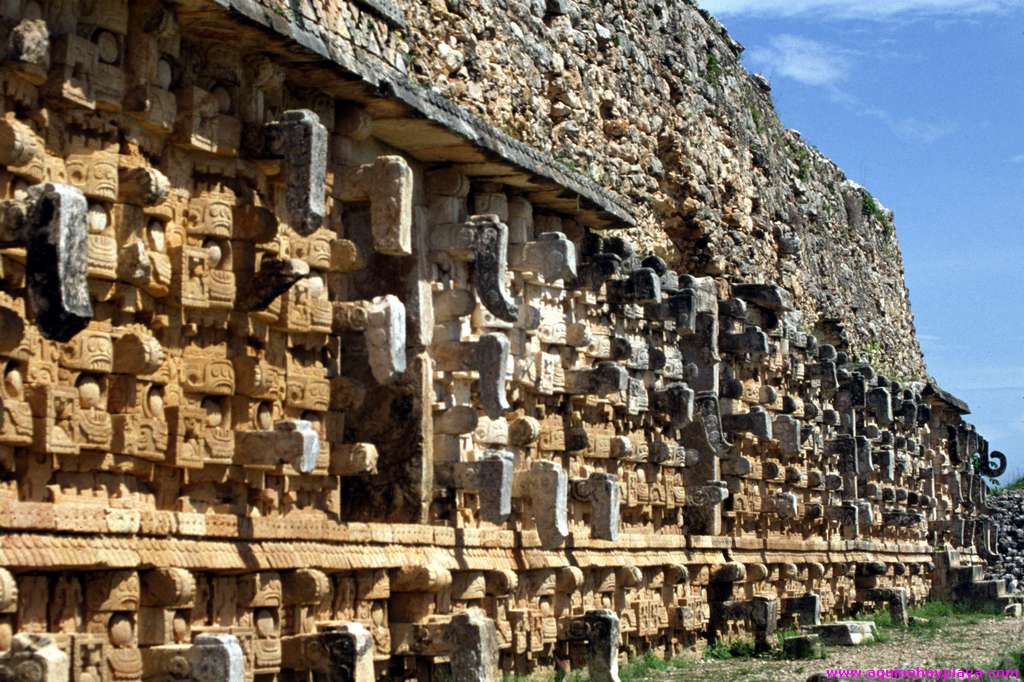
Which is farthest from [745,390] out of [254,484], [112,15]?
[112,15]

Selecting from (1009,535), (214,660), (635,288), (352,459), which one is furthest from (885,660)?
(1009,535)

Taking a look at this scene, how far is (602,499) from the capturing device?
37.5 feet

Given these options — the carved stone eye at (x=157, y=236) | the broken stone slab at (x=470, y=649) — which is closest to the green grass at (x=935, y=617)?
the broken stone slab at (x=470, y=649)

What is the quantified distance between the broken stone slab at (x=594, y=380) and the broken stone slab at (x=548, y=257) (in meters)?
0.87

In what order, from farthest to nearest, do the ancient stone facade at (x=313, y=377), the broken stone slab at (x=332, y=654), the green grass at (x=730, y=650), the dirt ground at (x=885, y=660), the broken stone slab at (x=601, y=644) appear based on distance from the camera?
1. the green grass at (x=730, y=650)
2. the dirt ground at (x=885, y=660)
3. the broken stone slab at (x=601, y=644)
4. the broken stone slab at (x=332, y=654)
5. the ancient stone facade at (x=313, y=377)

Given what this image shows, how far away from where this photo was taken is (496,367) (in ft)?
31.6

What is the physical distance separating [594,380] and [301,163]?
4.09m

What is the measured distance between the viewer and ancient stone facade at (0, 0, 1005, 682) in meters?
6.67

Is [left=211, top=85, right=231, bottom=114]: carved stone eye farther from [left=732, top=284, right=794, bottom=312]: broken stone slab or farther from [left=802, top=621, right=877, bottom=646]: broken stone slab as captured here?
[left=732, top=284, right=794, bottom=312]: broken stone slab

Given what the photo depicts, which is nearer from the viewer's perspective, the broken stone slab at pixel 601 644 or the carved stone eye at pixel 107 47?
the carved stone eye at pixel 107 47

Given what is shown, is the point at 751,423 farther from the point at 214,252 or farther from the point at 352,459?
the point at 214,252

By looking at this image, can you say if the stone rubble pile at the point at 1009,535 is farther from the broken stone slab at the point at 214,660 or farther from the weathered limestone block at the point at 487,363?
the broken stone slab at the point at 214,660

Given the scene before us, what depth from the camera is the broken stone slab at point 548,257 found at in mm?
10703

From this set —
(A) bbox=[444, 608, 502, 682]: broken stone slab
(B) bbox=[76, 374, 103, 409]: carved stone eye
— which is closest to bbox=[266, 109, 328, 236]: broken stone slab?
(B) bbox=[76, 374, 103, 409]: carved stone eye
